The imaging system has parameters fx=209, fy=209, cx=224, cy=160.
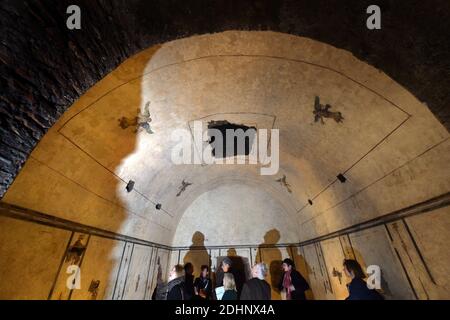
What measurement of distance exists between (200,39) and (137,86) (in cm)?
112

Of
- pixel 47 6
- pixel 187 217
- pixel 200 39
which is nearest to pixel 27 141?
pixel 47 6

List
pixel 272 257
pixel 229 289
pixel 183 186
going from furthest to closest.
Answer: pixel 272 257
pixel 183 186
pixel 229 289

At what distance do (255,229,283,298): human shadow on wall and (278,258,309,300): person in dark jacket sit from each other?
1376 mm

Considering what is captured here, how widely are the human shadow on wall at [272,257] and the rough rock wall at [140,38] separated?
23.9 feet

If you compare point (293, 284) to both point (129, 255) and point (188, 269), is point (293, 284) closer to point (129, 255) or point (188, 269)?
point (188, 269)

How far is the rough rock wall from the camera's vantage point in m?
1.25

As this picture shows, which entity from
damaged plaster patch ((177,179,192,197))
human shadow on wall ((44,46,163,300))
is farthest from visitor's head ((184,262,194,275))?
human shadow on wall ((44,46,163,300))

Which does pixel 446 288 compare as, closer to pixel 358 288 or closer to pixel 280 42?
pixel 358 288

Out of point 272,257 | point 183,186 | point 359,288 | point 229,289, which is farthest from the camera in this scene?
point 272,257

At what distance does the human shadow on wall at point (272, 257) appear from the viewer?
7.52 m

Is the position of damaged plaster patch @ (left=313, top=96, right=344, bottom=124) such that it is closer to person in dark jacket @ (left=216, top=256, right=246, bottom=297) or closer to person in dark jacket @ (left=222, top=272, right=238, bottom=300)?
person in dark jacket @ (left=222, top=272, right=238, bottom=300)

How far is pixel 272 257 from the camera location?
25.9 ft

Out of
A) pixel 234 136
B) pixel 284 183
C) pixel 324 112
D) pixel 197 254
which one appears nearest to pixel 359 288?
pixel 324 112

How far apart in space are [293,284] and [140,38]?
6660mm
